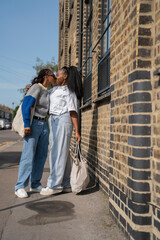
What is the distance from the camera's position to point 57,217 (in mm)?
3416

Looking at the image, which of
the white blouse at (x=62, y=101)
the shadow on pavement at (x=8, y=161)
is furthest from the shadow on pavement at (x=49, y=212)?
the shadow on pavement at (x=8, y=161)

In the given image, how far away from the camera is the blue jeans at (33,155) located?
4.50 metres

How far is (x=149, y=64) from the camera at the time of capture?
8.54 ft

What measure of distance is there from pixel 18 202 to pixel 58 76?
6.94ft

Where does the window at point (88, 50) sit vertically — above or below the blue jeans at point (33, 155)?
above

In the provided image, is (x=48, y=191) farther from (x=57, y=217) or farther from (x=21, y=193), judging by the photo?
(x=57, y=217)

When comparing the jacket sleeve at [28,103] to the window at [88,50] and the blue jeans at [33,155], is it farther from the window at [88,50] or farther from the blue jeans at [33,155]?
the window at [88,50]

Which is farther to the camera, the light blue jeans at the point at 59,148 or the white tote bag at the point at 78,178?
the light blue jeans at the point at 59,148

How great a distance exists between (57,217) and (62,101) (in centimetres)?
193

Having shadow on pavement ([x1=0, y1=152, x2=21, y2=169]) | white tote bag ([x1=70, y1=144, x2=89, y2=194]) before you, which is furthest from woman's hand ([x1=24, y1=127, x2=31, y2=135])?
shadow on pavement ([x1=0, y1=152, x2=21, y2=169])

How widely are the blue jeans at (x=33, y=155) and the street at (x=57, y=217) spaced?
276mm

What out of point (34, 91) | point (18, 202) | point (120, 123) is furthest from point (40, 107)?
point (120, 123)

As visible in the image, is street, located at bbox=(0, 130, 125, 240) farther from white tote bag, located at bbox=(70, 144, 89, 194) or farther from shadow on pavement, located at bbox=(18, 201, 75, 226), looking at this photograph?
white tote bag, located at bbox=(70, 144, 89, 194)

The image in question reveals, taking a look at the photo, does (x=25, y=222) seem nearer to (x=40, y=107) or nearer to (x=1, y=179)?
(x=40, y=107)
